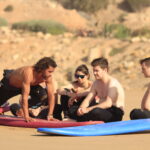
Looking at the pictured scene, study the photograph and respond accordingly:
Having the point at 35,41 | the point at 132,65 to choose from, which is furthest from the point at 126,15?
the point at 132,65

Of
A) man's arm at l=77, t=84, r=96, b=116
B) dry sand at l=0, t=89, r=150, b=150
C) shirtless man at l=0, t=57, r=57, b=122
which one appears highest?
shirtless man at l=0, t=57, r=57, b=122

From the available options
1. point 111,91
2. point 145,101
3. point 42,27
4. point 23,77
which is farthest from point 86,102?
point 42,27

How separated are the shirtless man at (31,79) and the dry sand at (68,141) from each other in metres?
0.53

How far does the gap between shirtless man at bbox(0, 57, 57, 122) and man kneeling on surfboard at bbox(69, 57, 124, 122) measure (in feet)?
1.78

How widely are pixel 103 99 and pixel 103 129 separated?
78cm

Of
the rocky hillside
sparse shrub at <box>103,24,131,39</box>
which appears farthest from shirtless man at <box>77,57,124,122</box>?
sparse shrub at <box>103,24,131,39</box>

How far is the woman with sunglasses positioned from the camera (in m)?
8.61

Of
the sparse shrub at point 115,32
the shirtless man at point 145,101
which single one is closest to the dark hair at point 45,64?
the shirtless man at point 145,101

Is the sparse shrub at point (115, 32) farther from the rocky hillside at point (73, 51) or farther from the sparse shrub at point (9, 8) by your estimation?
the sparse shrub at point (9, 8)

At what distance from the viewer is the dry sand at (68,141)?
656cm

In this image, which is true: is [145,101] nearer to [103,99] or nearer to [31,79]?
[103,99]

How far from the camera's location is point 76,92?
8750mm

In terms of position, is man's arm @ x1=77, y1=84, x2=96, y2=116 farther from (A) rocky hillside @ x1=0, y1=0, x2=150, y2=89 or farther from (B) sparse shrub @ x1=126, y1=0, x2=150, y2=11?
(B) sparse shrub @ x1=126, y1=0, x2=150, y2=11

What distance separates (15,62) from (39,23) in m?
8.97
